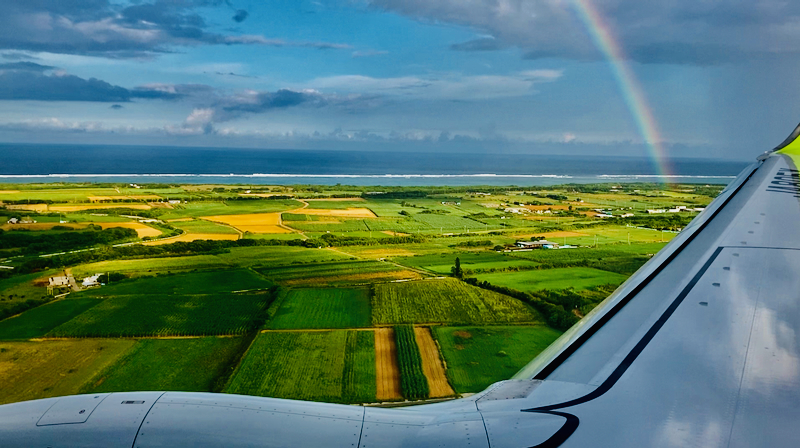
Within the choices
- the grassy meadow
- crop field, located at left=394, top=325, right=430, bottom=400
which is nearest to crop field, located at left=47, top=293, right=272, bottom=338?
the grassy meadow

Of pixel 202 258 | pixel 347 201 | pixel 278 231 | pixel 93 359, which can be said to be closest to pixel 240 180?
pixel 347 201

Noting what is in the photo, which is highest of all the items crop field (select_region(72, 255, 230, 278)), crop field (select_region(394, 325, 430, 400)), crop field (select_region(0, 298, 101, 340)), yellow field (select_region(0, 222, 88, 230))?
yellow field (select_region(0, 222, 88, 230))

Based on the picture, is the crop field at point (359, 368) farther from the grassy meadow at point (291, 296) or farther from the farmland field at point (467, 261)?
the farmland field at point (467, 261)

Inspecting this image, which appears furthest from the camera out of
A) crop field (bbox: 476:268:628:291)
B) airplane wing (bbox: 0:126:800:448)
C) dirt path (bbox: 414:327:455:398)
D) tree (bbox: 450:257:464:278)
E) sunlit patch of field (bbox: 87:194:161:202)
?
sunlit patch of field (bbox: 87:194:161:202)

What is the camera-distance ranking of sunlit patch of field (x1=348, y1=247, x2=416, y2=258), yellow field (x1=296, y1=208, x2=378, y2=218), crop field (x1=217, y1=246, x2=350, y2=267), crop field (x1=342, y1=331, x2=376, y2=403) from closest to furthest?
1. crop field (x1=342, y1=331, x2=376, y2=403)
2. crop field (x1=217, y1=246, x2=350, y2=267)
3. sunlit patch of field (x1=348, y1=247, x2=416, y2=258)
4. yellow field (x1=296, y1=208, x2=378, y2=218)

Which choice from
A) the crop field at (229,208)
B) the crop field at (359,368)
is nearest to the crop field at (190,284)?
the crop field at (359,368)

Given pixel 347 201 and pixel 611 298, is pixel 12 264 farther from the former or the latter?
pixel 347 201

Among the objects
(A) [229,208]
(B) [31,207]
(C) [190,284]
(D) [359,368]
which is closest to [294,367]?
(D) [359,368]

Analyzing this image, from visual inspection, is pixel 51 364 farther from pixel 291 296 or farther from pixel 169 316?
pixel 291 296

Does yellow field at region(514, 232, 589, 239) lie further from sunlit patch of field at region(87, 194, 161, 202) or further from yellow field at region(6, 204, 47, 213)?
sunlit patch of field at region(87, 194, 161, 202)
